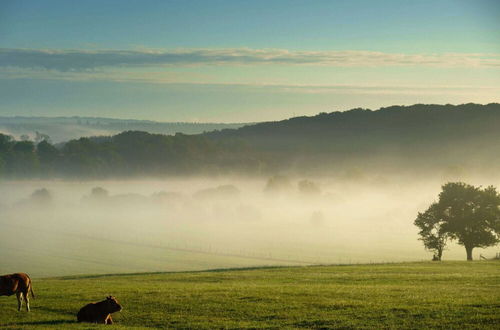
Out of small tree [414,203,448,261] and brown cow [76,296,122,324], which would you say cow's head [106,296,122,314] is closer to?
brown cow [76,296,122,324]

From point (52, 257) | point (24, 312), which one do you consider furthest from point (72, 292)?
point (52, 257)

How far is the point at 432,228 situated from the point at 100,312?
220 ft

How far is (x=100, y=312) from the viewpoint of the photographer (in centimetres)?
2931

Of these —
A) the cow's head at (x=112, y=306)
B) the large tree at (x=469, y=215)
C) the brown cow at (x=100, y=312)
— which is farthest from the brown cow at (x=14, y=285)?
the large tree at (x=469, y=215)

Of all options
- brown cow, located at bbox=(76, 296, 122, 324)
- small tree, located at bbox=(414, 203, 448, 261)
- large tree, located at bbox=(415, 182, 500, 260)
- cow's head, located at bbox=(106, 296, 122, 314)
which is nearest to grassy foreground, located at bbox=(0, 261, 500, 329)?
brown cow, located at bbox=(76, 296, 122, 324)

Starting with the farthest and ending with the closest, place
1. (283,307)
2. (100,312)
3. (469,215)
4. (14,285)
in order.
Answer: (469,215) < (283,307) < (14,285) < (100,312)

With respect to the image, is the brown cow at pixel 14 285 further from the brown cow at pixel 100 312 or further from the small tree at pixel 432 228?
the small tree at pixel 432 228

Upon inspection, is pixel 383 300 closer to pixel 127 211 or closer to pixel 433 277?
pixel 433 277

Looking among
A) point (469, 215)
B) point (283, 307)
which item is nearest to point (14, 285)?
point (283, 307)

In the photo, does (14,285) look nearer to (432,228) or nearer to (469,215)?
(469,215)

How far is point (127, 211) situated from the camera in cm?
19662

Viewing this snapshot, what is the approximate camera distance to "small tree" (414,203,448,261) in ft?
280

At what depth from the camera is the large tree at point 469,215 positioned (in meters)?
83.1

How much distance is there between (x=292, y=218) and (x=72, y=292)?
15010cm
